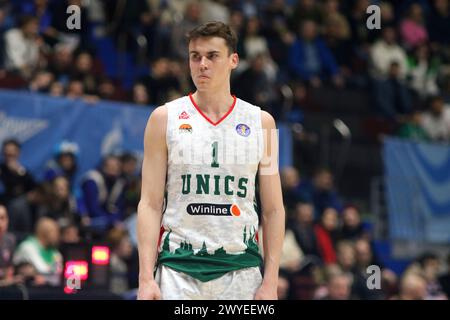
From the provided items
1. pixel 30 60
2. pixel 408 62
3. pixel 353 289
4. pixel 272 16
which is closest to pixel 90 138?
pixel 30 60

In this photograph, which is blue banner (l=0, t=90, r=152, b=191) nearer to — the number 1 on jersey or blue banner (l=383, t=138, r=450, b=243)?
blue banner (l=383, t=138, r=450, b=243)

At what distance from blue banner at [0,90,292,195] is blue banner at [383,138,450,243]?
477cm

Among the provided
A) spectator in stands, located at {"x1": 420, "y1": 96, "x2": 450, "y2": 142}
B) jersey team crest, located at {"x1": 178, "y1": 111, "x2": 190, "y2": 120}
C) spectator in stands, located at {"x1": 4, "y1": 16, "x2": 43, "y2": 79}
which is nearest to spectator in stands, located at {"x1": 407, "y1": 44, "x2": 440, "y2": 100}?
spectator in stands, located at {"x1": 420, "y1": 96, "x2": 450, "y2": 142}

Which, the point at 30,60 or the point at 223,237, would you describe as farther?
the point at 30,60

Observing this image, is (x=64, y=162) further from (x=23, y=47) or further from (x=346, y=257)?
(x=346, y=257)

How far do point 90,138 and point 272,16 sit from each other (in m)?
7.39

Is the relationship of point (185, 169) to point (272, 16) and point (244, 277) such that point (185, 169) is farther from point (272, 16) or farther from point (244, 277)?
point (272, 16)

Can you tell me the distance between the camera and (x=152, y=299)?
573 centimetres

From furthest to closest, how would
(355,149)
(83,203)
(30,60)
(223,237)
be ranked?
(355,149) → (30,60) → (83,203) → (223,237)

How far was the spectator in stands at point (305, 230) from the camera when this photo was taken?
1550 cm

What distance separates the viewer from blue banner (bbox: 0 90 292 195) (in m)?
14.3

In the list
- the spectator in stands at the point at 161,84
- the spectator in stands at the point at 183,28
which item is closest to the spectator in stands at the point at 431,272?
the spectator in stands at the point at 161,84

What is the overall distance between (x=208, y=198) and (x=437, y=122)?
14.6 m

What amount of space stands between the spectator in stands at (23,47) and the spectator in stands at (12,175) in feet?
6.98
